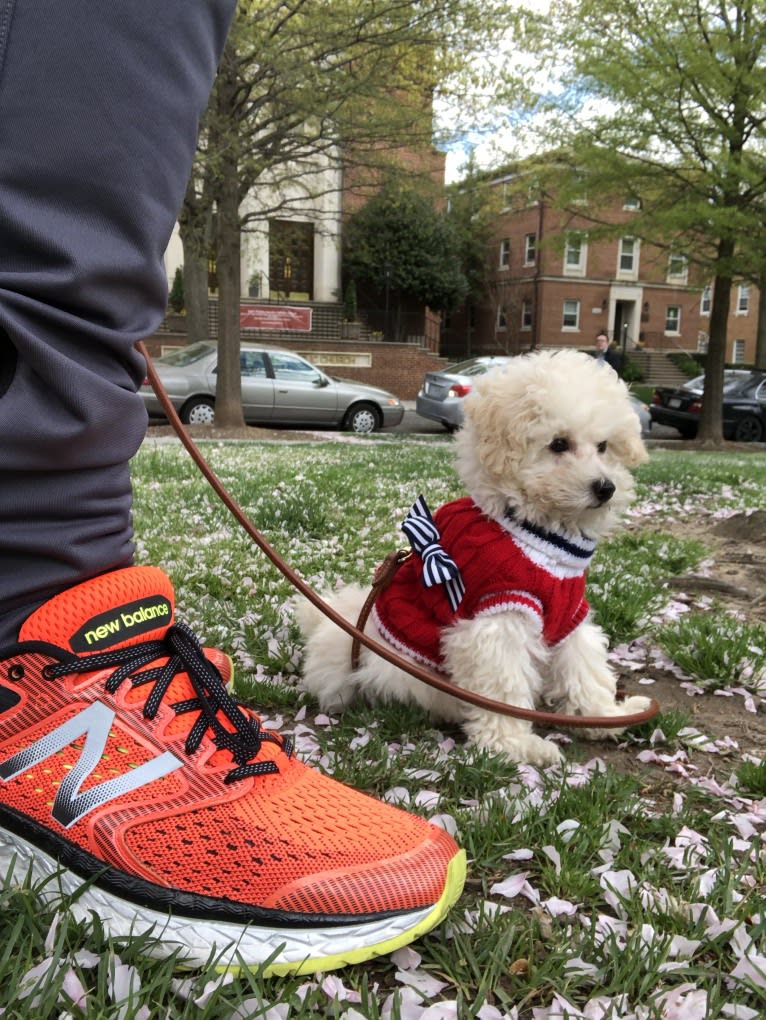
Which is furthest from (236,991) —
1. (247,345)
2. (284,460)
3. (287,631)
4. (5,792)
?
(247,345)

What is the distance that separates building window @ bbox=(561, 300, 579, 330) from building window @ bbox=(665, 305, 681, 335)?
22.5ft

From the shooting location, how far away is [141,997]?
3.94 ft

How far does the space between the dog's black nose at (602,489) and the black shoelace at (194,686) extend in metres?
1.26

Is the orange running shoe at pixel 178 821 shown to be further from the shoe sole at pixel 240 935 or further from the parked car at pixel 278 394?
the parked car at pixel 278 394

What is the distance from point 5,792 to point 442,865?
0.81 metres

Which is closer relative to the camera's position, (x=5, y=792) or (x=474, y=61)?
(x=5, y=792)

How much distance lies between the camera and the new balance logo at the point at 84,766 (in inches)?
54.9

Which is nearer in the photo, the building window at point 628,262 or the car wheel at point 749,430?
the car wheel at point 749,430

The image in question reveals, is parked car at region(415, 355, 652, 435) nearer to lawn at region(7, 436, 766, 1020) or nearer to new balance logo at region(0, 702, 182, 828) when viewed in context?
lawn at region(7, 436, 766, 1020)

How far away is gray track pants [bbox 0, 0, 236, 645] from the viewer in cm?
127

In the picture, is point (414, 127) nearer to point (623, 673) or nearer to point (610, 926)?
point (623, 673)

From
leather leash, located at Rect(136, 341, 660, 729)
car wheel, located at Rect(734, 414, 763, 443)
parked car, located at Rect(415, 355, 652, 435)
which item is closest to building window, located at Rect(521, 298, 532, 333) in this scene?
car wheel, located at Rect(734, 414, 763, 443)

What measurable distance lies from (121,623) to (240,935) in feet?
2.00

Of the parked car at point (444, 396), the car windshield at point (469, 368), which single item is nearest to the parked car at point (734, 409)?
the parked car at point (444, 396)
